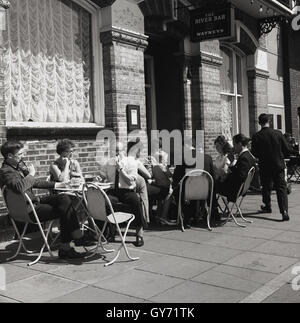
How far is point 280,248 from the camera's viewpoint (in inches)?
234

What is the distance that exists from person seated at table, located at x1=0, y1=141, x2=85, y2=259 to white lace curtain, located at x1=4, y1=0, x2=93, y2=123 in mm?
1666

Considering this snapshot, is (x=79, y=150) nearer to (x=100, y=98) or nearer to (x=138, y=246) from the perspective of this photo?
(x=100, y=98)

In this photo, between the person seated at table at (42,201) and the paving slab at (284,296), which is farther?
the person seated at table at (42,201)

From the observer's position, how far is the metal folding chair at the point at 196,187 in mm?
6957

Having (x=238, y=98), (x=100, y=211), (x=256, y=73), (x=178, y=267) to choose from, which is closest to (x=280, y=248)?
(x=178, y=267)

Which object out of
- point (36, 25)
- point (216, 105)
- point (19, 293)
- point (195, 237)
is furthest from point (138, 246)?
point (216, 105)

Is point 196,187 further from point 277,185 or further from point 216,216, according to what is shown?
point 277,185

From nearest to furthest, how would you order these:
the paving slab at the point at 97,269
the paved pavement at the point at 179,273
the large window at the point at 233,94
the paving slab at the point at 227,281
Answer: the paved pavement at the point at 179,273 < the paving slab at the point at 227,281 < the paving slab at the point at 97,269 < the large window at the point at 233,94

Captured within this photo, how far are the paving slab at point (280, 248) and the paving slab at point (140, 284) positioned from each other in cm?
164

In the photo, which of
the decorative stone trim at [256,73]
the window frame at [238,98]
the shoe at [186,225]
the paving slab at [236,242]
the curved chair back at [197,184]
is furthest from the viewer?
the decorative stone trim at [256,73]

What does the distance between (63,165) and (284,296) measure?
349cm

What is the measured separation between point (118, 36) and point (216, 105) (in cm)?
394

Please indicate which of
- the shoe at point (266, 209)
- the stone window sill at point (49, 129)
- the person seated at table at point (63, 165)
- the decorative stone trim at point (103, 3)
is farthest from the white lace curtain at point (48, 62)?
the shoe at point (266, 209)

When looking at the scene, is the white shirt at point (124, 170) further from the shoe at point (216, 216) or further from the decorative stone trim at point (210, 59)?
the decorative stone trim at point (210, 59)
